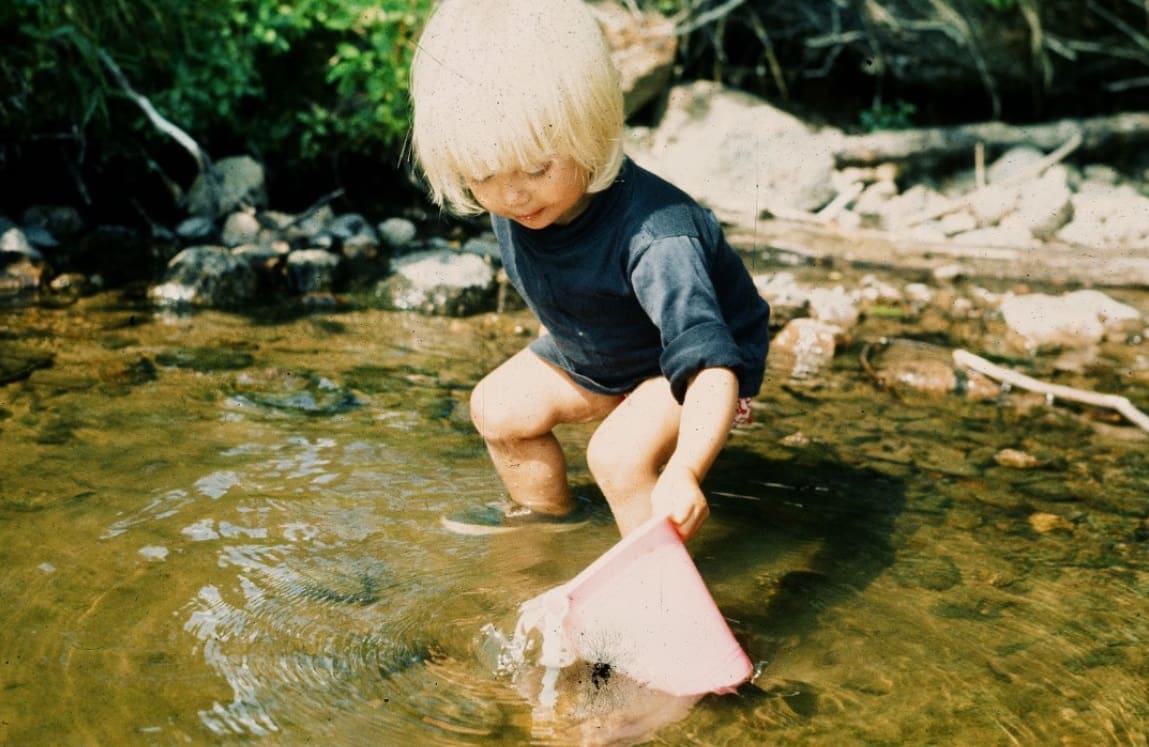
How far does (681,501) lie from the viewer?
1990 millimetres

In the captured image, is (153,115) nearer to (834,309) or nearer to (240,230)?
(240,230)

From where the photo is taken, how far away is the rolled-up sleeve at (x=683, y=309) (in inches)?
84.3

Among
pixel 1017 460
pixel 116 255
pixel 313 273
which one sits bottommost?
pixel 1017 460

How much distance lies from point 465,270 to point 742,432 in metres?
1.83

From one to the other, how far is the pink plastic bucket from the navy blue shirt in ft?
1.37

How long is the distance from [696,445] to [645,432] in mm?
325

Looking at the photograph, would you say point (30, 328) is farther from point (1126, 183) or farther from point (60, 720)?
point (1126, 183)

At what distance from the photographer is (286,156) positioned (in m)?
6.41

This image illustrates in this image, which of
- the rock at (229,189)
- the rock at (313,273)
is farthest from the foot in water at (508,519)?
the rock at (229,189)

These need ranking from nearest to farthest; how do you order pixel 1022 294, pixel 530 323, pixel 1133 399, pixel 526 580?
1. pixel 526 580
2. pixel 1133 399
3. pixel 530 323
4. pixel 1022 294

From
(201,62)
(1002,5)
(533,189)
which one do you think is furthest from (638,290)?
(1002,5)

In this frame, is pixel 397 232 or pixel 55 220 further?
pixel 397 232

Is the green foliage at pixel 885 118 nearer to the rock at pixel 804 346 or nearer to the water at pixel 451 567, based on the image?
the rock at pixel 804 346

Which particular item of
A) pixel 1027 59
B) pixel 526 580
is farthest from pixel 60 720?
pixel 1027 59
